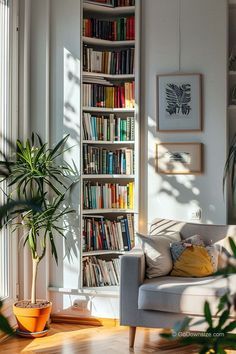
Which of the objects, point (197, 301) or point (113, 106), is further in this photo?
point (113, 106)

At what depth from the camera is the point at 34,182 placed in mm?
4453

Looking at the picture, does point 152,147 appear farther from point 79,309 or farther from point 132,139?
point 79,309

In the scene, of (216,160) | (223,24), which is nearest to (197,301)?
(216,160)

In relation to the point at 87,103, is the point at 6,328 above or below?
below

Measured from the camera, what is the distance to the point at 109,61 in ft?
15.7

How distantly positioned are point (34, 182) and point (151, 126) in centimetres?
113

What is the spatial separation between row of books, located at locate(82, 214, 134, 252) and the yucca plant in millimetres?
248

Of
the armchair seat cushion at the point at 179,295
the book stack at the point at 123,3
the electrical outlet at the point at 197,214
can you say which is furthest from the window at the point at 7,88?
the electrical outlet at the point at 197,214

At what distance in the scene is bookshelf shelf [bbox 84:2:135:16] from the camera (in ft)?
15.4

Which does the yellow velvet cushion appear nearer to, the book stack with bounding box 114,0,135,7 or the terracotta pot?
the terracotta pot

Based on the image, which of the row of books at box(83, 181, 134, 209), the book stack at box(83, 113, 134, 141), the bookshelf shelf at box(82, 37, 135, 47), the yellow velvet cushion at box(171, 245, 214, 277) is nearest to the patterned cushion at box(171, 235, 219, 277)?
the yellow velvet cushion at box(171, 245, 214, 277)

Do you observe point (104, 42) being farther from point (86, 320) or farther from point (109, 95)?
point (86, 320)

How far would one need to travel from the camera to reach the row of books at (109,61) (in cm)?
470

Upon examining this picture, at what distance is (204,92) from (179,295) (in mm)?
1813
